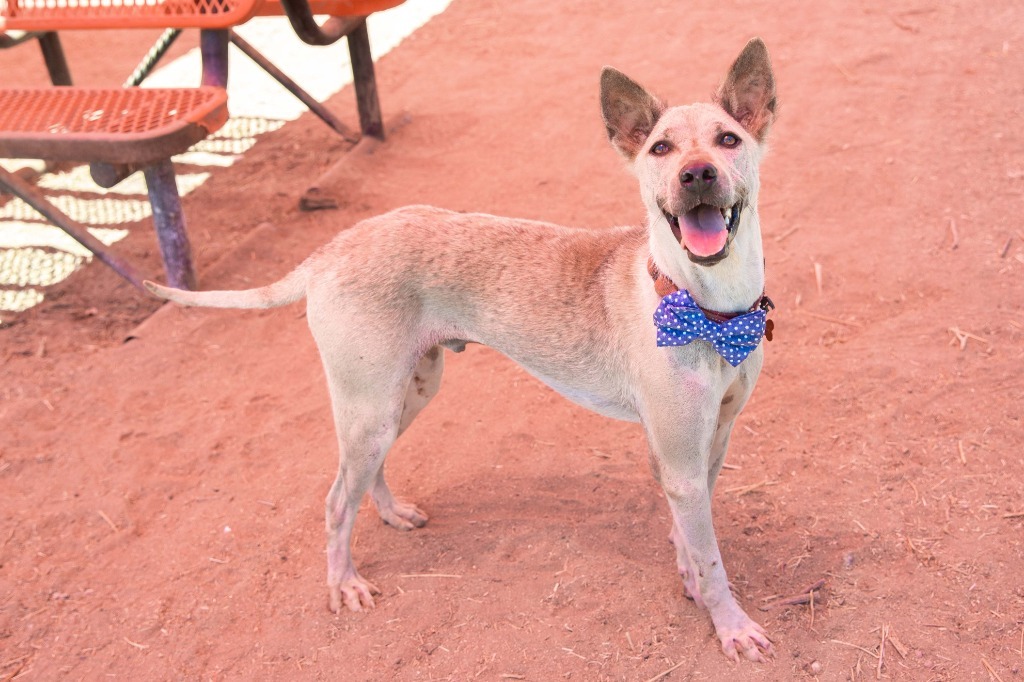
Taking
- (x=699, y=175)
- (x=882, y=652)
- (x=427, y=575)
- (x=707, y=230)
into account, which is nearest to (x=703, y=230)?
(x=707, y=230)

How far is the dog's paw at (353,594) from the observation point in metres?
3.50

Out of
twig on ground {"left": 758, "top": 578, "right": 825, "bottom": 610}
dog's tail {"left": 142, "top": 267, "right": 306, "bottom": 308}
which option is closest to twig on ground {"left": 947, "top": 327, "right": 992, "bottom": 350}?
twig on ground {"left": 758, "top": 578, "right": 825, "bottom": 610}

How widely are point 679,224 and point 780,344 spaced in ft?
6.90

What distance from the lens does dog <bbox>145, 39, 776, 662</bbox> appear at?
9.20 ft

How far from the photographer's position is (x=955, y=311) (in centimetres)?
455

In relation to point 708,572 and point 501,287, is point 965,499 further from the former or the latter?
point 501,287

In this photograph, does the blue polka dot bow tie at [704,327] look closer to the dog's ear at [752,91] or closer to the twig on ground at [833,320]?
the dog's ear at [752,91]

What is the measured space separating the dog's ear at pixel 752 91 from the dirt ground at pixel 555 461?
5.05ft

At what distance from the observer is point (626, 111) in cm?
302

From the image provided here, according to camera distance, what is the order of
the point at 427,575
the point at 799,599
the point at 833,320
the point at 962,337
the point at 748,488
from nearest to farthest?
the point at 799,599 < the point at 427,575 < the point at 748,488 < the point at 962,337 < the point at 833,320

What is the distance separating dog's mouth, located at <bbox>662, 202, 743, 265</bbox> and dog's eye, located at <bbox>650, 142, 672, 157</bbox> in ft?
0.76

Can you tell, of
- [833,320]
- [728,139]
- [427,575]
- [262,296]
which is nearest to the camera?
[728,139]

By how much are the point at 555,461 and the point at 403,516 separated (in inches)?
27.2

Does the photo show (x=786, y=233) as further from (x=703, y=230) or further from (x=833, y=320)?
(x=703, y=230)
